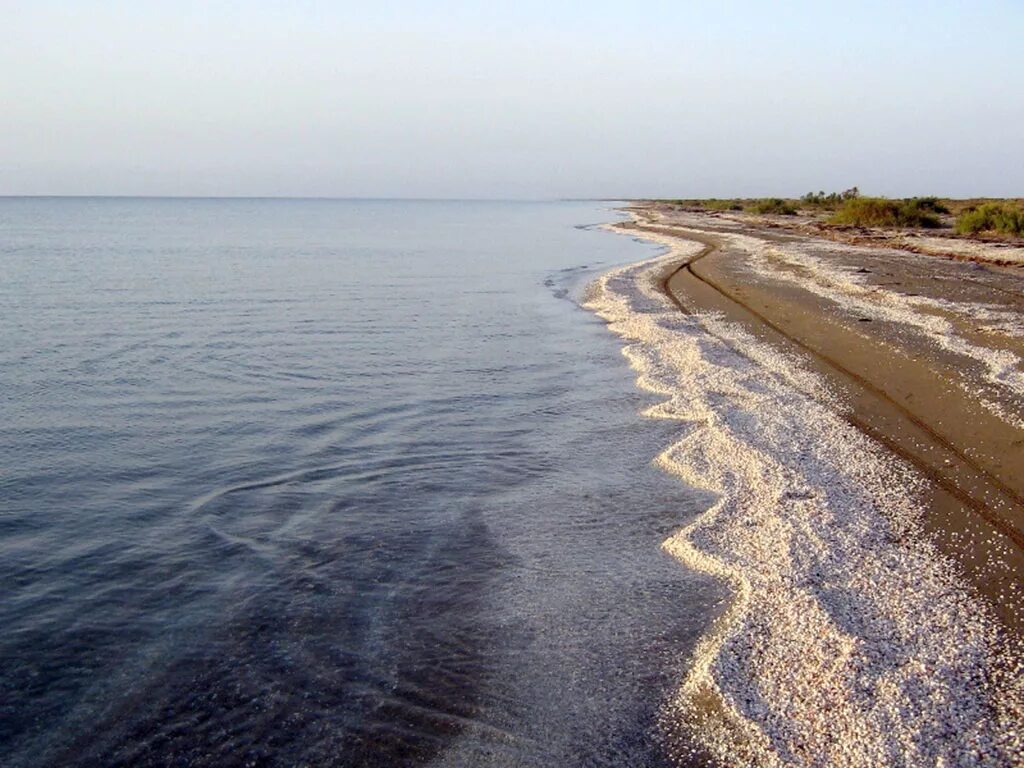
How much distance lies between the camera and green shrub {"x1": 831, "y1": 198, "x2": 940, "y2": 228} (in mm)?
61062

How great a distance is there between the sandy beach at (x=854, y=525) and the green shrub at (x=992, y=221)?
95.3 feet

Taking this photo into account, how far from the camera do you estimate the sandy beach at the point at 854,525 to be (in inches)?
224

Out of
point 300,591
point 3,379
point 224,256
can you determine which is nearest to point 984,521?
point 300,591

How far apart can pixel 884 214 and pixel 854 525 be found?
60831 millimetres

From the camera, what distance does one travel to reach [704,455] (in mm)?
11523

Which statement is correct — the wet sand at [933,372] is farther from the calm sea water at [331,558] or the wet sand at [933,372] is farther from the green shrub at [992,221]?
the green shrub at [992,221]

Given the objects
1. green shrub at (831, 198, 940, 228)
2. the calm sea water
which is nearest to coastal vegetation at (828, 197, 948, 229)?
green shrub at (831, 198, 940, 228)

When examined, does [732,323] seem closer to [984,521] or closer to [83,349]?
[984,521]

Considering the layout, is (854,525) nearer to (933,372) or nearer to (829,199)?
(933,372)

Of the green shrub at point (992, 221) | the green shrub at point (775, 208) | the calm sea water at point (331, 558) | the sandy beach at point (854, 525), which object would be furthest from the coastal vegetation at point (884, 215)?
the calm sea water at point (331, 558)

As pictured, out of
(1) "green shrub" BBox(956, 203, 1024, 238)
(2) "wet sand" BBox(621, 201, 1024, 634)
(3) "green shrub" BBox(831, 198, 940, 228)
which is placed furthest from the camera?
(3) "green shrub" BBox(831, 198, 940, 228)

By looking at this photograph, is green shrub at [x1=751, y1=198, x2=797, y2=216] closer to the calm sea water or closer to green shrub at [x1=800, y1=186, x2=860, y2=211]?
green shrub at [x1=800, y1=186, x2=860, y2=211]

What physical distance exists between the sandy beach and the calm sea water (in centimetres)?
58

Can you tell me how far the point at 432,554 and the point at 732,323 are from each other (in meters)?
15.5
